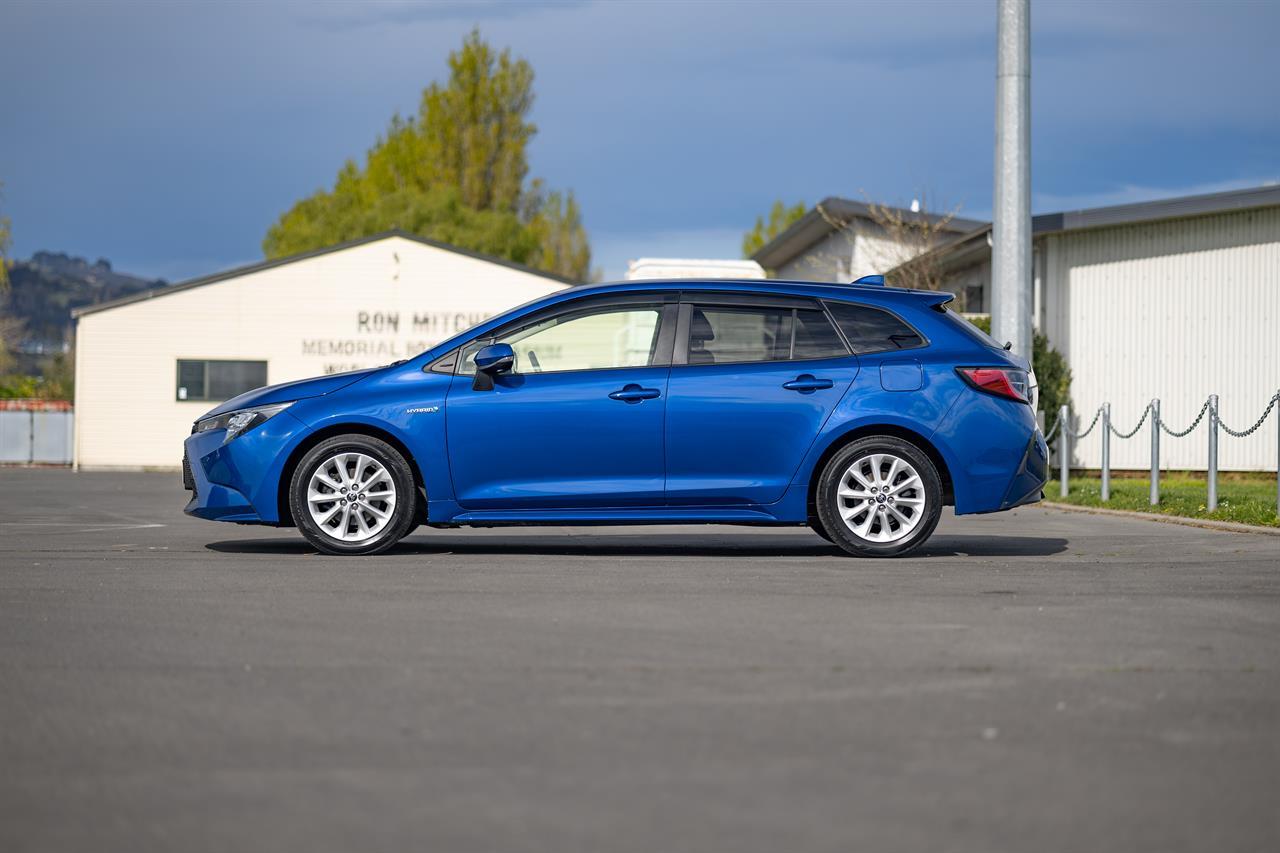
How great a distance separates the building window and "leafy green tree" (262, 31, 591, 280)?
1867 centimetres

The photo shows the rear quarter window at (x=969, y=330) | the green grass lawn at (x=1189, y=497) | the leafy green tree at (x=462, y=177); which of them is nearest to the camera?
the rear quarter window at (x=969, y=330)

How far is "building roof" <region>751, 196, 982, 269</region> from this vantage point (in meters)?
32.3

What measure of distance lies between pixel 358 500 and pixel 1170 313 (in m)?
16.2

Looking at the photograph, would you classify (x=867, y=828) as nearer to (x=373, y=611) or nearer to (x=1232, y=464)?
(x=373, y=611)

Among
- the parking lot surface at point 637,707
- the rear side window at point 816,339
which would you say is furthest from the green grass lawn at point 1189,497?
the parking lot surface at point 637,707

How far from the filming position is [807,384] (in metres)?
9.52

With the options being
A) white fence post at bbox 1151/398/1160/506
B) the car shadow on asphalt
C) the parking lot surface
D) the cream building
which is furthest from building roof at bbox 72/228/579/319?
the parking lot surface

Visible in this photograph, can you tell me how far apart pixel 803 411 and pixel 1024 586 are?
1.94 m

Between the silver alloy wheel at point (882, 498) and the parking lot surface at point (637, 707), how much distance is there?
2.24ft

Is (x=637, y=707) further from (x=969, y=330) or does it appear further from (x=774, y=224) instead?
(x=774, y=224)

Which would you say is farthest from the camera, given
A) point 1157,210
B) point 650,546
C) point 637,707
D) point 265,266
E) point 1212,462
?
point 265,266

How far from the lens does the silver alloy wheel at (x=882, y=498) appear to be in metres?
9.54

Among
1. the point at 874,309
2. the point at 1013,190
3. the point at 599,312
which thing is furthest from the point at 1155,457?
the point at 599,312

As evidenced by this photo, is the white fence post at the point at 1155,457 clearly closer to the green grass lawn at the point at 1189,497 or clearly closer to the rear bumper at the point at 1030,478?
the green grass lawn at the point at 1189,497
